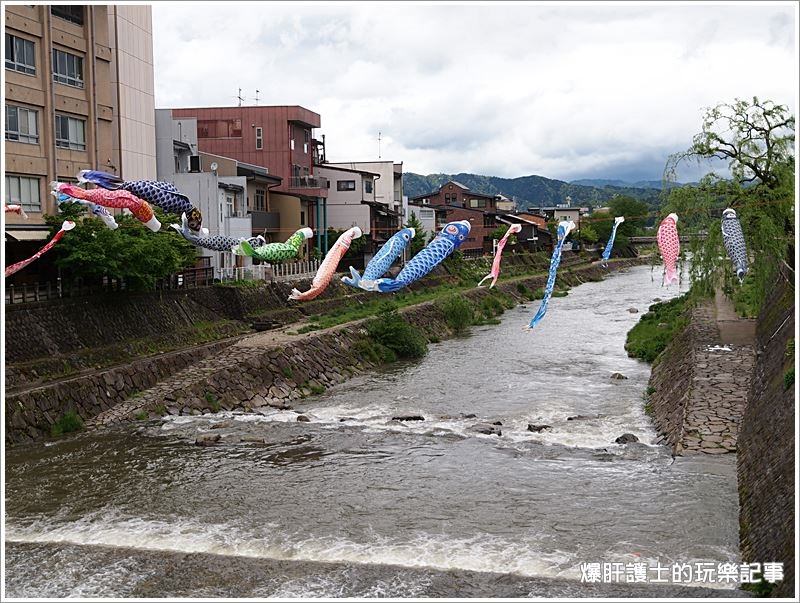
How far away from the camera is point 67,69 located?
33.1 meters

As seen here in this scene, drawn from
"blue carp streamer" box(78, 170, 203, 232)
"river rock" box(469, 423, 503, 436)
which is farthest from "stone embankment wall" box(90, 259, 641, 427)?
Result: "blue carp streamer" box(78, 170, 203, 232)

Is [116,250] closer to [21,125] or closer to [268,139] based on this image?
[21,125]

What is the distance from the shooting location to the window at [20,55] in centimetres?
2975

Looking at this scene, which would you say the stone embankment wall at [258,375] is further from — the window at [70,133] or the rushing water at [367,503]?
the window at [70,133]

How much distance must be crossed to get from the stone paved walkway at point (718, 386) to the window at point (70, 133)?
938 inches

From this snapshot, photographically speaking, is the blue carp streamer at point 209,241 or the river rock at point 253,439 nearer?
the blue carp streamer at point 209,241

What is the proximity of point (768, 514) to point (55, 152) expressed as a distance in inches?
1064

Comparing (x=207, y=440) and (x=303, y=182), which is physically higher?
(x=303, y=182)

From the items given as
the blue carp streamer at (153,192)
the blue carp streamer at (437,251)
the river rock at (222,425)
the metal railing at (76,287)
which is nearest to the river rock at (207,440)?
the river rock at (222,425)

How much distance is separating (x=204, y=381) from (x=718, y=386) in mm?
16403

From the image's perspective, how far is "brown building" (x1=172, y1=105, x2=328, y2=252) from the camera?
53.9m

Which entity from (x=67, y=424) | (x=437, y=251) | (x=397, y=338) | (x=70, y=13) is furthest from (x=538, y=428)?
(x=70, y=13)

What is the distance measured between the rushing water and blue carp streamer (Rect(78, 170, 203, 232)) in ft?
20.9

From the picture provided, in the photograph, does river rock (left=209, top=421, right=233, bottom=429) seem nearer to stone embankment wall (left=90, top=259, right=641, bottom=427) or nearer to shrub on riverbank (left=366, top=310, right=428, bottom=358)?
stone embankment wall (left=90, top=259, right=641, bottom=427)
